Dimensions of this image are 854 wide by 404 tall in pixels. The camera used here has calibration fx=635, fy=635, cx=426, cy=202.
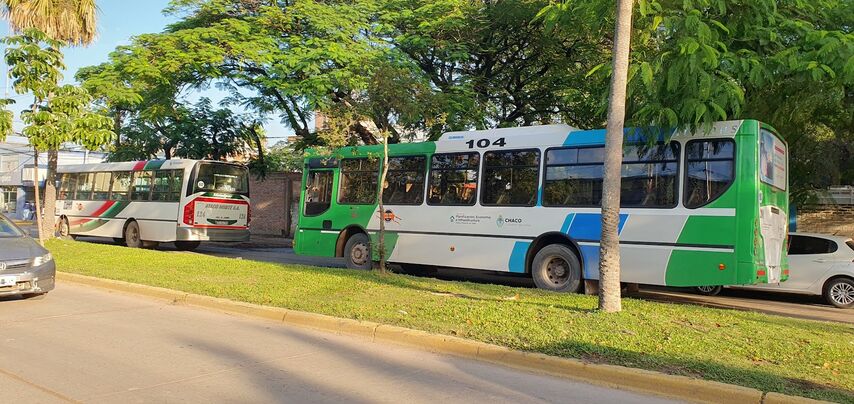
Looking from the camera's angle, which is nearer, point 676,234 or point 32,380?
point 32,380

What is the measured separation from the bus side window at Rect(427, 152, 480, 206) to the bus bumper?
355 inches

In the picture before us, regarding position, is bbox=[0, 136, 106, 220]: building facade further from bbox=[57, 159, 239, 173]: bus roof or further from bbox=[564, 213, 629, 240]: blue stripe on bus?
bbox=[564, 213, 629, 240]: blue stripe on bus

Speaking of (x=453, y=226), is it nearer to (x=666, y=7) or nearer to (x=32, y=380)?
(x=666, y=7)

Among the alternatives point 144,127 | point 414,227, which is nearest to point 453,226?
point 414,227

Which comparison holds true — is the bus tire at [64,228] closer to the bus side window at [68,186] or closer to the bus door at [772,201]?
the bus side window at [68,186]

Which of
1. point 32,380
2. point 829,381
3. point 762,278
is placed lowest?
point 32,380

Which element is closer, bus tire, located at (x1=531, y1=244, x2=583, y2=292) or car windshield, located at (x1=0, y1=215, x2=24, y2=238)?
car windshield, located at (x1=0, y1=215, x2=24, y2=238)

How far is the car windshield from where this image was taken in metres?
9.98

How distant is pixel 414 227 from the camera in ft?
44.4

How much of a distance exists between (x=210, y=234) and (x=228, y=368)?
46.3 ft

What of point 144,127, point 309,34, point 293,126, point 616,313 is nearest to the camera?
point 616,313

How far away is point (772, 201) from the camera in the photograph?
10.4 meters

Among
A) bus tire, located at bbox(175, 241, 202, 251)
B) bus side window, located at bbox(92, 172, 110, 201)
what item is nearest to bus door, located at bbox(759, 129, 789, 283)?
bus tire, located at bbox(175, 241, 202, 251)

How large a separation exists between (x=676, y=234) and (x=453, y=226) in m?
4.40
